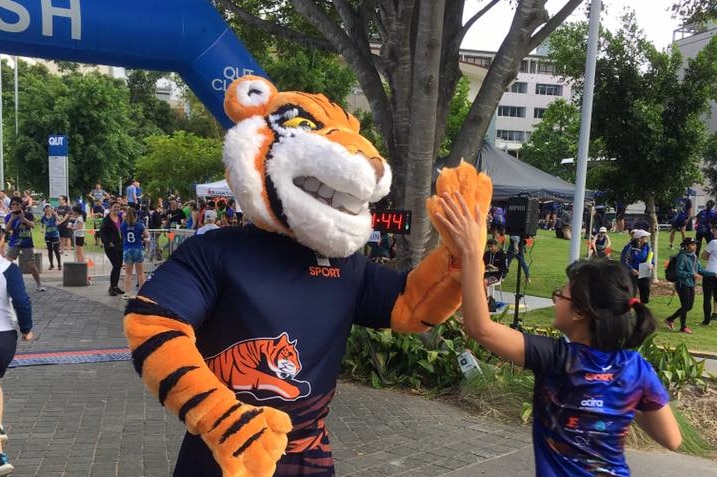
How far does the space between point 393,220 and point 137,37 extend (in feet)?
9.12

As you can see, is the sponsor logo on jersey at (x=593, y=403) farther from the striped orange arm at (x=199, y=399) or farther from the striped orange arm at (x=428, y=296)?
the striped orange arm at (x=199, y=399)

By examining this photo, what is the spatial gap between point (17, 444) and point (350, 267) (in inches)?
131

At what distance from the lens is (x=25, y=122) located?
2770 centimetres

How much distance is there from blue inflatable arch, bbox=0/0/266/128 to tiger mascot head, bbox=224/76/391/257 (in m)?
2.74

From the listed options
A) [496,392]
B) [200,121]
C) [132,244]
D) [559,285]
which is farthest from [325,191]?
[200,121]

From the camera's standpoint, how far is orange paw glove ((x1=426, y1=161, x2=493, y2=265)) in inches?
79.7

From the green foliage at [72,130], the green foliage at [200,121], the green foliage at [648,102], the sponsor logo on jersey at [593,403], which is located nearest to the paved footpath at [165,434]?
the sponsor logo on jersey at [593,403]

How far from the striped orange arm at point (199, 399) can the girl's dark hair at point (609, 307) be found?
1.06m

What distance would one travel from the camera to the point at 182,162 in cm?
2861

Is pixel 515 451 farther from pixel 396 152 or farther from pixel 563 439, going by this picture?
pixel 396 152

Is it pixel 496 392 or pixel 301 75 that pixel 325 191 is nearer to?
pixel 496 392

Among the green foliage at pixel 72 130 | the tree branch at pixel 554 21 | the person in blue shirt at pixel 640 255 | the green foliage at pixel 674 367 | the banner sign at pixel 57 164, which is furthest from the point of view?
the green foliage at pixel 72 130

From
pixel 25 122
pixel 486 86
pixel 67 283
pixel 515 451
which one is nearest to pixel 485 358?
pixel 515 451

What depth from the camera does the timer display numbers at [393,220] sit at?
591cm
